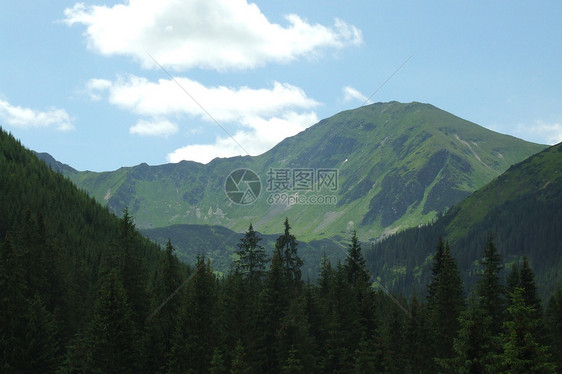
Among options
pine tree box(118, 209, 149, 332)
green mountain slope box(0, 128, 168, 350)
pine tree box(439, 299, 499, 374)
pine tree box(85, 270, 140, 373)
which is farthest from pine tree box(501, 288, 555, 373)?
green mountain slope box(0, 128, 168, 350)

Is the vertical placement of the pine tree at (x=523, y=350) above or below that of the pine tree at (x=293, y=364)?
above

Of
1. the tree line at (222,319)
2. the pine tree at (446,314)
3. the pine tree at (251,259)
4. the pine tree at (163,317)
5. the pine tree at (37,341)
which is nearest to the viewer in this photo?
the tree line at (222,319)

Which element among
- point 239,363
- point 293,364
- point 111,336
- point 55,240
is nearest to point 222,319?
point 239,363

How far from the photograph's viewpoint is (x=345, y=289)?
52.7 meters

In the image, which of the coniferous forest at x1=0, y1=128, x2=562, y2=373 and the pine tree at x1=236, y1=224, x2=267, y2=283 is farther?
the pine tree at x1=236, y1=224, x2=267, y2=283

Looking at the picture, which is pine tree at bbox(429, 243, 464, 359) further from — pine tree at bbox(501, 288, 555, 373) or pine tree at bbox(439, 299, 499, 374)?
pine tree at bbox(501, 288, 555, 373)

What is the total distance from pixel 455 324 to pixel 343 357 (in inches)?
467

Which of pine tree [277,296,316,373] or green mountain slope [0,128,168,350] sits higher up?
green mountain slope [0,128,168,350]

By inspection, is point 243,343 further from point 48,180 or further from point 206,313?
point 48,180

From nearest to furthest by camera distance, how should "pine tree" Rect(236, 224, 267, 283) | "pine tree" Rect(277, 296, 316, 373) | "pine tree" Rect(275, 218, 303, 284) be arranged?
"pine tree" Rect(277, 296, 316, 373) → "pine tree" Rect(275, 218, 303, 284) → "pine tree" Rect(236, 224, 267, 283)

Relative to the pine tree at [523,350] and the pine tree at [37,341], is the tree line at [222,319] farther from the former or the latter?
the pine tree at [523,350]

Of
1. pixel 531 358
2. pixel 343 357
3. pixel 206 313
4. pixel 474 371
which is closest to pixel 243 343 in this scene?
pixel 206 313

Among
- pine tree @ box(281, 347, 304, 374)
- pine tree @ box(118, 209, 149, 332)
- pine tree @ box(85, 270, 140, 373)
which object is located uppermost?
pine tree @ box(118, 209, 149, 332)

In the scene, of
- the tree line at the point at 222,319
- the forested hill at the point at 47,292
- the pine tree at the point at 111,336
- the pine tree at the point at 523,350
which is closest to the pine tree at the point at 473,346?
the pine tree at the point at 523,350
